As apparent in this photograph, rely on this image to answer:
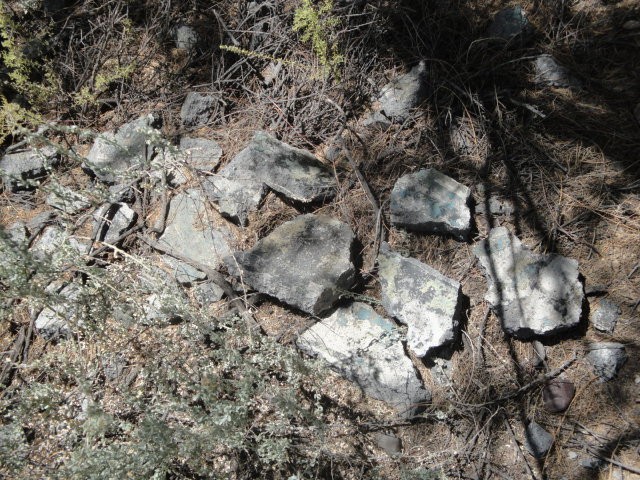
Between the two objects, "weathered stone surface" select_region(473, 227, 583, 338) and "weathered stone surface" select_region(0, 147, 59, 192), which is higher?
"weathered stone surface" select_region(0, 147, 59, 192)

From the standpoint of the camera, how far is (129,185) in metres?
3.38

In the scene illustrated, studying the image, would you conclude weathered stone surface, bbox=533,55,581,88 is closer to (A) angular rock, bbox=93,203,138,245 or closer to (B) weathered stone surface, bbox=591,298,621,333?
(B) weathered stone surface, bbox=591,298,621,333

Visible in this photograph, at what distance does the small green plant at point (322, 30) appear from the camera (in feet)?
11.2

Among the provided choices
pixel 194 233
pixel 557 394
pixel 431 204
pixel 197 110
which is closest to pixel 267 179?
pixel 194 233

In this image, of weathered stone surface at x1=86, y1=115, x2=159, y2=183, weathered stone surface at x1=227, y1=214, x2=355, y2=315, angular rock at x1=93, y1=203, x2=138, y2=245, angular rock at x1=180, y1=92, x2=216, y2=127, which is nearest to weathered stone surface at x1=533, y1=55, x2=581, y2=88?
weathered stone surface at x1=227, y1=214, x2=355, y2=315

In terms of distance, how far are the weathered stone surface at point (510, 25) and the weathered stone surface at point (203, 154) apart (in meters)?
1.98

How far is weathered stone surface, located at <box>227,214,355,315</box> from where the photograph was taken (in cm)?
292

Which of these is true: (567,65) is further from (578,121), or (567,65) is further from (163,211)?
(163,211)

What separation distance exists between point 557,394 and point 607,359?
11.8 inches

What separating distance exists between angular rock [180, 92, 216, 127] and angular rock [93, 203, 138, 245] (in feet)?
2.51

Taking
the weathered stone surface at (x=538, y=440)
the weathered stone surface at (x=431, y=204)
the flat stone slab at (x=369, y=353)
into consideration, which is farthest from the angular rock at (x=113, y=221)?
the weathered stone surface at (x=538, y=440)

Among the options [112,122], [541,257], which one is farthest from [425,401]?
[112,122]

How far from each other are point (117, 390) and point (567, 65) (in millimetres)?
3303

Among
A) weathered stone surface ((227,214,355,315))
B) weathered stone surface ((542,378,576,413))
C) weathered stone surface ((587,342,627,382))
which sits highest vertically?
weathered stone surface ((227,214,355,315))
